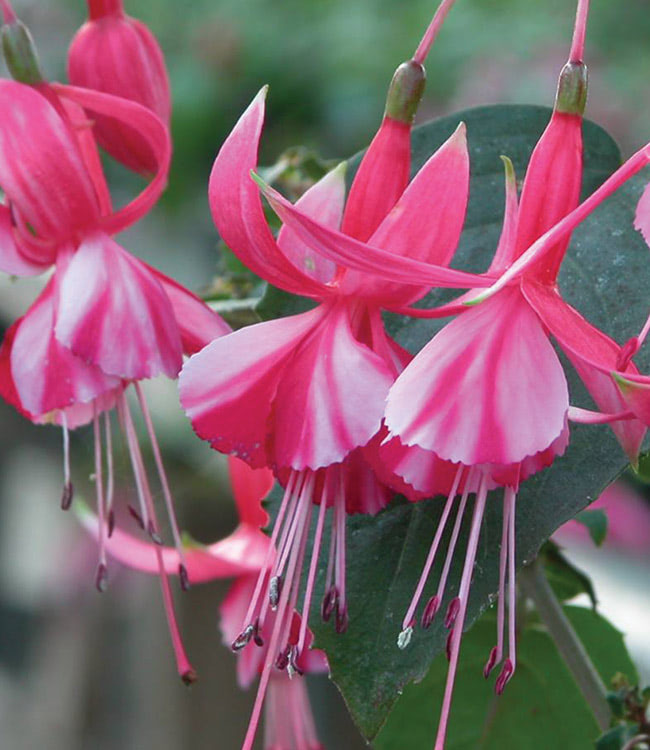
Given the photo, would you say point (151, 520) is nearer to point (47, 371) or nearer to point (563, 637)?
point (47, 371)

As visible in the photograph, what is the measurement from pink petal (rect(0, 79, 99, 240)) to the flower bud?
2.5 inches

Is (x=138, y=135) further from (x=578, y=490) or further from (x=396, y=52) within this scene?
(x=396, y=52)

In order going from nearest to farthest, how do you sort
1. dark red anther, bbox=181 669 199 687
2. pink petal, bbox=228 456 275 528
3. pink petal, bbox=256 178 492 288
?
pink petal, bbox=256 178 492 288 → dark red anther, bbox=181 669 199 687 → pink petal, bbox=228 456 275 528

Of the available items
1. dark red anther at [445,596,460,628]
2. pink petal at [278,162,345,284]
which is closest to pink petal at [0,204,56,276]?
pink petal at [278,162,345,284]

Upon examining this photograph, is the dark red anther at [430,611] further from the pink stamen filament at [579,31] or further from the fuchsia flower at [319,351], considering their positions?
the pink stamen filament at [579,31]

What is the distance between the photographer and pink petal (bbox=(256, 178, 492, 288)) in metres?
0.36

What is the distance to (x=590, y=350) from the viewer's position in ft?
1.22

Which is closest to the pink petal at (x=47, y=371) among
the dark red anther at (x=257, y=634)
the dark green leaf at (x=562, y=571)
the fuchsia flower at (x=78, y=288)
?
the fuchsia flower at (x=78, y=288)

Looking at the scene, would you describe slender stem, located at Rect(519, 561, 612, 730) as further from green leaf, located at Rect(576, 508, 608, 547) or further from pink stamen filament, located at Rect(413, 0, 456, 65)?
pink stamen filament, located at Rect(413, 0, 456, 65)

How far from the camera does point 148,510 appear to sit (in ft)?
1.58

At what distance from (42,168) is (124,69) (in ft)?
0.34

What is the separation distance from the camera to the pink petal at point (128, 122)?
47 centimetres

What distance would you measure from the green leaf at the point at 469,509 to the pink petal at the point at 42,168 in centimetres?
8

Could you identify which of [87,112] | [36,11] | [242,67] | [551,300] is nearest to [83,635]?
[242,67]
